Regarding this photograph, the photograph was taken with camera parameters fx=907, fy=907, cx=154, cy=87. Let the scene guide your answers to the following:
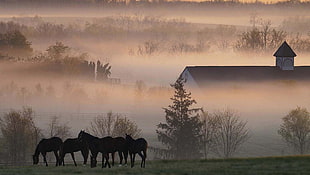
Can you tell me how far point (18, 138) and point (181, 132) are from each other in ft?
51.6

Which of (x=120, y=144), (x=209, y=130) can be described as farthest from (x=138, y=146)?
(x=209, y=130)

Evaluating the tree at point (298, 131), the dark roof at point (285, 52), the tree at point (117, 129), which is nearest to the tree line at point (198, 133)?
the tree at point (298, 131)

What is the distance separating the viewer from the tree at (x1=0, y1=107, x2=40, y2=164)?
82.7m

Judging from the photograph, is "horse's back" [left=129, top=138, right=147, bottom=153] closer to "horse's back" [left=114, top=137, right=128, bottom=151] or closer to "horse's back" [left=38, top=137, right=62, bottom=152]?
"horse's back" [left=114, top=137, right=128, bottom=151]

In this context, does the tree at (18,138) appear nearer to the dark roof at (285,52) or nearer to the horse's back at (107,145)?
the horse's back at (107,145)

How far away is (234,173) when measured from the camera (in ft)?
124

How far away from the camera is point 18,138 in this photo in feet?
287

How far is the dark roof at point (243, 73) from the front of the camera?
13812cm

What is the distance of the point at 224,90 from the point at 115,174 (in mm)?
108526

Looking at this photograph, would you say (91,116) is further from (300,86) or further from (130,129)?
(130,129)

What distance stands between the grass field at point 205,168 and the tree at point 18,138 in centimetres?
3889

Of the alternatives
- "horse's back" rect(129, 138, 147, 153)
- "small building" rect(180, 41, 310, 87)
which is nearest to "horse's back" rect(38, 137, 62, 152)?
"horse's back" rect(129, 138, 147, 153)

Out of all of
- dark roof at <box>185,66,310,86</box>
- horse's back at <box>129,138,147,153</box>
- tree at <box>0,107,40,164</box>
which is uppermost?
dark roof at <box>185,66,310,86</box>

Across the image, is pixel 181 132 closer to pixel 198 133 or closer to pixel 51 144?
pixel 198 133
